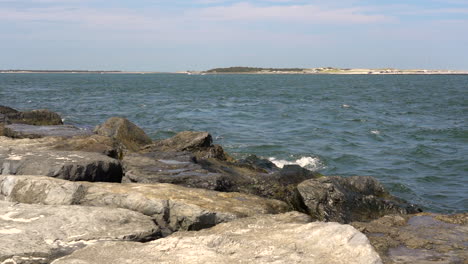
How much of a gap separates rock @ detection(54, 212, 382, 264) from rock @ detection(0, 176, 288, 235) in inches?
43.5

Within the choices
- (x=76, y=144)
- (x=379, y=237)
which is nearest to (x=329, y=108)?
(x=76, y=144)

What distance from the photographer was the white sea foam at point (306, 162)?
1643 cm

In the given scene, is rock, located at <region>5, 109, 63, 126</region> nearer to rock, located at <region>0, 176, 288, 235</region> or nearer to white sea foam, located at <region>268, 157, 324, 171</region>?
white sea foam, located at <region>268, 157, 324, 171</region>

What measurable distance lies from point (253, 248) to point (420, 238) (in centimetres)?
280

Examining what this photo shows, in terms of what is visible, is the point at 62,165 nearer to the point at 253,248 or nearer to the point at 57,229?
the point at 57,229

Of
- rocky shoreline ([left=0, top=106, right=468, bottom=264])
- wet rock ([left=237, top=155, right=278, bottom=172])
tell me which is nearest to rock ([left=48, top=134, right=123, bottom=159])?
rocky shoreline ([left=0, top=106, right=468, bottom=264])

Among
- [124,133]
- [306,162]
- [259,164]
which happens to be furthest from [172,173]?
[306,162]

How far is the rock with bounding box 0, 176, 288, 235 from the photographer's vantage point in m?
6.18

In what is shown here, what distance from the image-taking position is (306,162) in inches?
670

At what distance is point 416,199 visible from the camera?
12.5 m

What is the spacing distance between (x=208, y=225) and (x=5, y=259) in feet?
7.94

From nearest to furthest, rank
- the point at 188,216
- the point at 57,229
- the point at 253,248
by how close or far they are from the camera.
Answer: the point at 253,248 < the point at 57,229 < the point at 188,216

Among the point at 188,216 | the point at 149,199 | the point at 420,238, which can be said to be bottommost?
the point at 420,238

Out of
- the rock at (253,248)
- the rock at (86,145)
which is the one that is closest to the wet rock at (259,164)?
the rock at (86,145)
